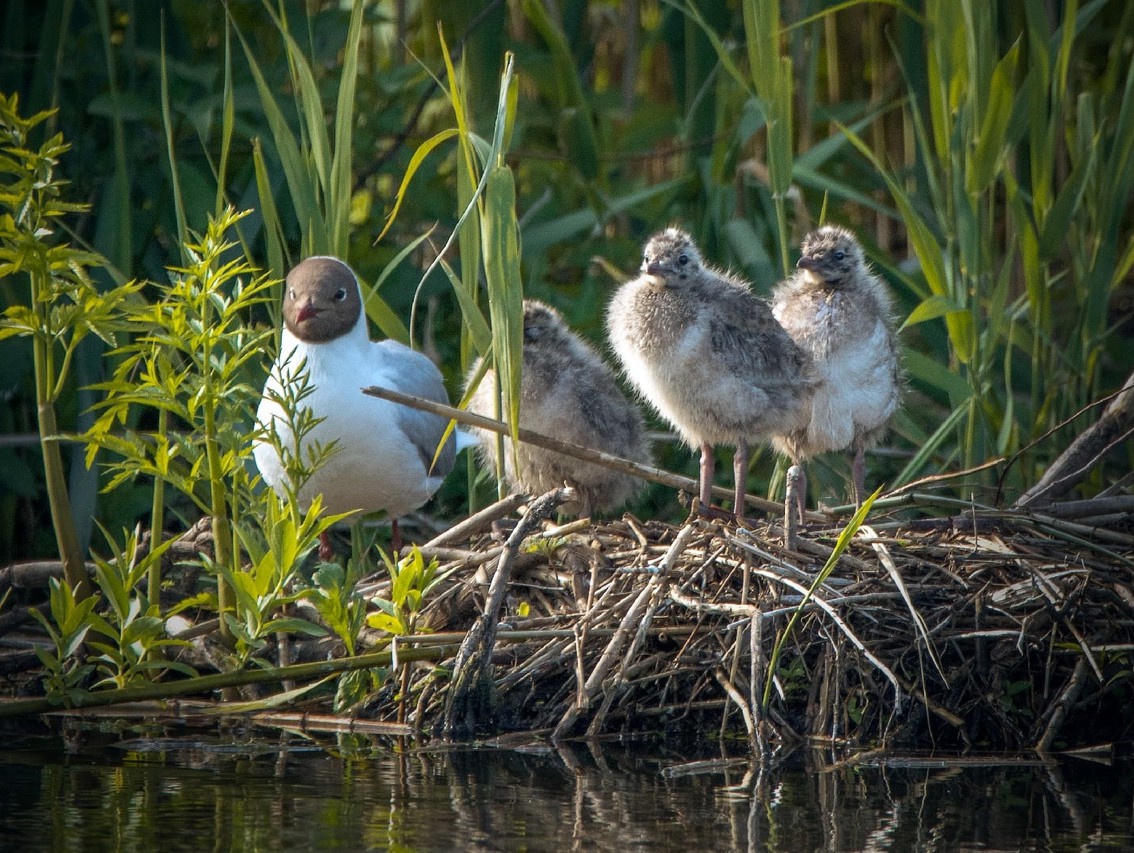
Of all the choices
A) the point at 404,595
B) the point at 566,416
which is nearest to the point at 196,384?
the point at 404,595

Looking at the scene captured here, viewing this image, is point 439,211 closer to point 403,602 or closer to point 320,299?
point 320,299

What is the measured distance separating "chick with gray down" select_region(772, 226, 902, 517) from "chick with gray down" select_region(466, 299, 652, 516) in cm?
61

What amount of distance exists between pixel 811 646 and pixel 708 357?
1.15 m

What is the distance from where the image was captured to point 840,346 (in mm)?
5363

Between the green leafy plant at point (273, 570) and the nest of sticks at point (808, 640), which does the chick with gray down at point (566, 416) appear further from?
the green leafy plant at point (273, 570)

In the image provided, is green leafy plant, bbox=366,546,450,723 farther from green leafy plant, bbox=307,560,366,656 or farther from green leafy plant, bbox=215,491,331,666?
green leafy plant, bbox=215,491,331,666

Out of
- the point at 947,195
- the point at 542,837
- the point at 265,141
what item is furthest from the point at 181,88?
the point at 542,837

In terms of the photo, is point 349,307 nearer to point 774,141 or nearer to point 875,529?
point 774,141

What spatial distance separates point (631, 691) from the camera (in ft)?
13.9

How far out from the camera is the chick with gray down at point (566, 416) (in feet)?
18.2

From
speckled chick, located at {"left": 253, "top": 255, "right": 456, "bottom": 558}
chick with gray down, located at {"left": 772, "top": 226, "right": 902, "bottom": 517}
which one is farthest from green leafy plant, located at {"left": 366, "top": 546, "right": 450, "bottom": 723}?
chick with gray down, located at {"left": 772, "top": 226, "right": 902, "bottom": 517}

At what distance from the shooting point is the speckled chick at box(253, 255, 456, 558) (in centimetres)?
493

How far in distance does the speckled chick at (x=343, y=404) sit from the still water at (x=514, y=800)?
1.13m

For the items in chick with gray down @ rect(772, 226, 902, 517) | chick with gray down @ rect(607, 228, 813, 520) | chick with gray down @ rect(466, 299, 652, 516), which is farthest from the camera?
chick with gray down @ rect(466, 299, 652, 516)
